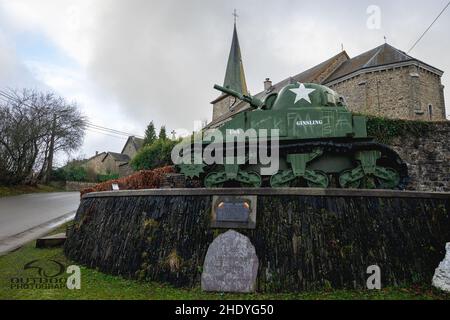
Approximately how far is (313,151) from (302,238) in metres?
3.96

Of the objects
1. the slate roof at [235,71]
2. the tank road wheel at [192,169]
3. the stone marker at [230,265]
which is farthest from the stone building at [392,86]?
the stone marker at [230,265]

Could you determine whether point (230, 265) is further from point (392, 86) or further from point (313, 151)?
point (392, 86)

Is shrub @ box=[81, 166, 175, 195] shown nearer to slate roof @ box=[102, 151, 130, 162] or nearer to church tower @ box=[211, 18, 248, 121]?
church tower @ box=[211, 18, 248, 121]

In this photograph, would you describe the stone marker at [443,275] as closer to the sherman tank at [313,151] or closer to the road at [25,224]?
the sherman tank at [313,151]

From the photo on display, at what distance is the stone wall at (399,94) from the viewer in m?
26.3

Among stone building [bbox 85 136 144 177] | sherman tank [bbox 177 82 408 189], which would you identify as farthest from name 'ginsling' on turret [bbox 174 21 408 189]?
stone building [bbox 85 136 144 177]

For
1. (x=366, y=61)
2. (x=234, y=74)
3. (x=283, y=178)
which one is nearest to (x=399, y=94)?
(x=366, y=61)

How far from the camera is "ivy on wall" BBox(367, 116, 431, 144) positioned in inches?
624

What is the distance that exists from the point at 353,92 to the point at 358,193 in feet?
84.6

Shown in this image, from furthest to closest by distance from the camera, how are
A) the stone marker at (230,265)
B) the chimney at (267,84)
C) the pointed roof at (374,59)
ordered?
the chimney at (267,84), the pointed roof at (374,59), the stone marker at (230,265)

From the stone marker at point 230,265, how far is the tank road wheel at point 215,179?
4.04 meters

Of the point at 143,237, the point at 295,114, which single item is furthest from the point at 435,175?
the point at 143,237

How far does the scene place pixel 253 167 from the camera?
9125 mm

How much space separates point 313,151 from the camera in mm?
8445
